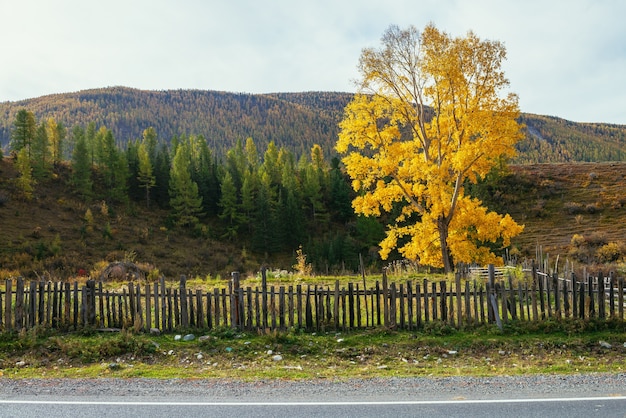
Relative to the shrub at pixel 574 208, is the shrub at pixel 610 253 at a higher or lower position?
lower

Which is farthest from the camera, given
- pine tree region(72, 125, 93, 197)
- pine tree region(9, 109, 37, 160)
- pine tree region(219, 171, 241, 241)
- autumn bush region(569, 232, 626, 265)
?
pine tree region(219, 171, 241, 241)

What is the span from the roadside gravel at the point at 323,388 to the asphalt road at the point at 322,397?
16 mm

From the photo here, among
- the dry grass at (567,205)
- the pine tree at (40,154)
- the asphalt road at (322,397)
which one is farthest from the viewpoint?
the pine tree at (40,154)

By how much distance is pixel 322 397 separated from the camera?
722 cm

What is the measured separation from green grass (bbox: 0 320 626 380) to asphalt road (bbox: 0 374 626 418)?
653 mm

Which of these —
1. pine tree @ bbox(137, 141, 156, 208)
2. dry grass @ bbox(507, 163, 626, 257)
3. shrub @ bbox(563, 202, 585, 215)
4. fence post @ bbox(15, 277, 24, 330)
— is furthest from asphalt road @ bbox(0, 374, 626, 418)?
shrub @ bbox(563, 202, 585, 215)

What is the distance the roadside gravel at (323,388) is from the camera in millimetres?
7215

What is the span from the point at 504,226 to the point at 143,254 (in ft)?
145

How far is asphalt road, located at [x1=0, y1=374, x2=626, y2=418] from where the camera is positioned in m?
6.47

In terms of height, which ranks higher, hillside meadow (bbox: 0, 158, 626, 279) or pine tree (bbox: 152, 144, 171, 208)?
pine tree (bbox: 152, 144, 171, 208)

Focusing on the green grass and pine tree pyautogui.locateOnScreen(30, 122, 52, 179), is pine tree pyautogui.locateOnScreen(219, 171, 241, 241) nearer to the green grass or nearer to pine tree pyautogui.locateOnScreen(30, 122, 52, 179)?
pine tree pyautogui.locateOnScreen(30, 122, 52, 179)

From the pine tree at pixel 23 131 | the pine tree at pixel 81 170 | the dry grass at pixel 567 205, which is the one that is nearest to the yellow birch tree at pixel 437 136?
the dry grass at pixel 567 205

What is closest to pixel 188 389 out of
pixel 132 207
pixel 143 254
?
pixel 143 254

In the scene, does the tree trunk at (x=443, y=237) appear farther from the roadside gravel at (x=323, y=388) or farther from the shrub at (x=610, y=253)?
the shrub at (x=610, y=253)
